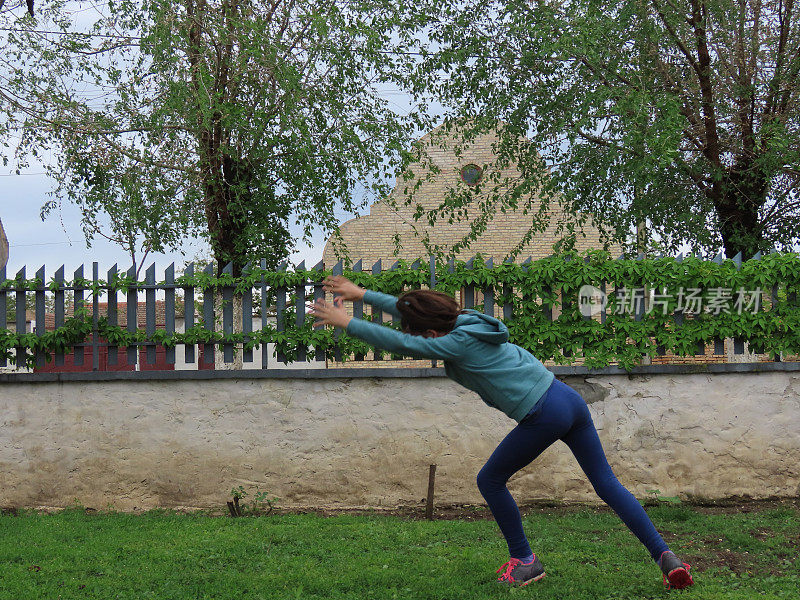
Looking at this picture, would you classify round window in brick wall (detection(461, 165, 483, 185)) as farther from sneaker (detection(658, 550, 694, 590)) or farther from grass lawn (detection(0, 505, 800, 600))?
sneaker (detection(658, 550, 694, 590))

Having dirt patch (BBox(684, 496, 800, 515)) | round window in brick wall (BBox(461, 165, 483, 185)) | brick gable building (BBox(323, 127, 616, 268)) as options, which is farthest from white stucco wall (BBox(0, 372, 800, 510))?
brick gable building (BBox(323, 127, 616, 268))

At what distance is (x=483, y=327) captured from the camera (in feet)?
12.4

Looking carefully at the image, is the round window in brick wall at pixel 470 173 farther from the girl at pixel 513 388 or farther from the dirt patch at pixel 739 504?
the girl at pixel 513 388

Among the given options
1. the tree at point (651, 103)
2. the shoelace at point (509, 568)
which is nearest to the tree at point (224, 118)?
the tree at point (651, 103)

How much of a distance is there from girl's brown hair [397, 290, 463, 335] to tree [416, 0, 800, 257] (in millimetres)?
6942

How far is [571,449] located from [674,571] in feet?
2.55

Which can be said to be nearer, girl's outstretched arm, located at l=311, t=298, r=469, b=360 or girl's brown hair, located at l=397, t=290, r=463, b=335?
girl's outstretched arm, located at l=311, t=298, r=469, b=360

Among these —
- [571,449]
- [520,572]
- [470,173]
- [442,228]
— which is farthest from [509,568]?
[442,228]

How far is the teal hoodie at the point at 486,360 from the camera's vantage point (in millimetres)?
3617

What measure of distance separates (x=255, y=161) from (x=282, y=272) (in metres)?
5.26

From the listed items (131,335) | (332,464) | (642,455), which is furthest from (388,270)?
(642,455)

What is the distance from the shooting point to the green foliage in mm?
6691

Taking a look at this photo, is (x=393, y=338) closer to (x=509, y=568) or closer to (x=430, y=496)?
(x=509, y=568)

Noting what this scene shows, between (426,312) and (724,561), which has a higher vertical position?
(426,312)
